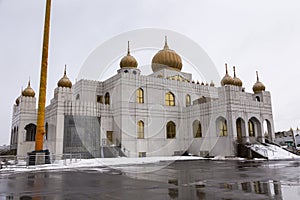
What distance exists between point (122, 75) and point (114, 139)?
26.0 ft

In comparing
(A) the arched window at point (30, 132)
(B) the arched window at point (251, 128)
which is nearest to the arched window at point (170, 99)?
(B) the arched window at point (251, 128)

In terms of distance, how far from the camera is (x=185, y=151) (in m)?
35.3

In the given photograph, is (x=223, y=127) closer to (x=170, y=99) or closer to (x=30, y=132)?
(x=170, y=99)

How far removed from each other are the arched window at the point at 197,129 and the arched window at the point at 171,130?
2.77m

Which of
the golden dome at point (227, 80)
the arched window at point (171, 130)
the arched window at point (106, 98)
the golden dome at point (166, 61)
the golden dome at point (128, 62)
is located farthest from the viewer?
the golden dome at point (166, 61)

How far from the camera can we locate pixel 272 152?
92.3 ft

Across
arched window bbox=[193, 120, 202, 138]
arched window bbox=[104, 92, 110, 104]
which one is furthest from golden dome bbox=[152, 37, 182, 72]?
arched window bbox=[193, 120, 202, 138]

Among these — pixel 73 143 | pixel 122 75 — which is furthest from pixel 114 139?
pixel 122 75

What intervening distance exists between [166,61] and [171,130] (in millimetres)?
10939

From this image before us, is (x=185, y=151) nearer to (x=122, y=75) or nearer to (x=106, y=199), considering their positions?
(x=122, y=75)

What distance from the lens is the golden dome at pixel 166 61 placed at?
39.5 metres

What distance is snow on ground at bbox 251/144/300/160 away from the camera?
27220 millimetres

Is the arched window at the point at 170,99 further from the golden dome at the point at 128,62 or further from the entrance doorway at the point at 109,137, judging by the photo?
the entrance doorway at the point at 109,137

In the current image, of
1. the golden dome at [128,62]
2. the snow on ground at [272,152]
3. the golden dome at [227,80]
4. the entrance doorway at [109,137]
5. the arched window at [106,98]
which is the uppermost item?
the golden dome at [128,62]
